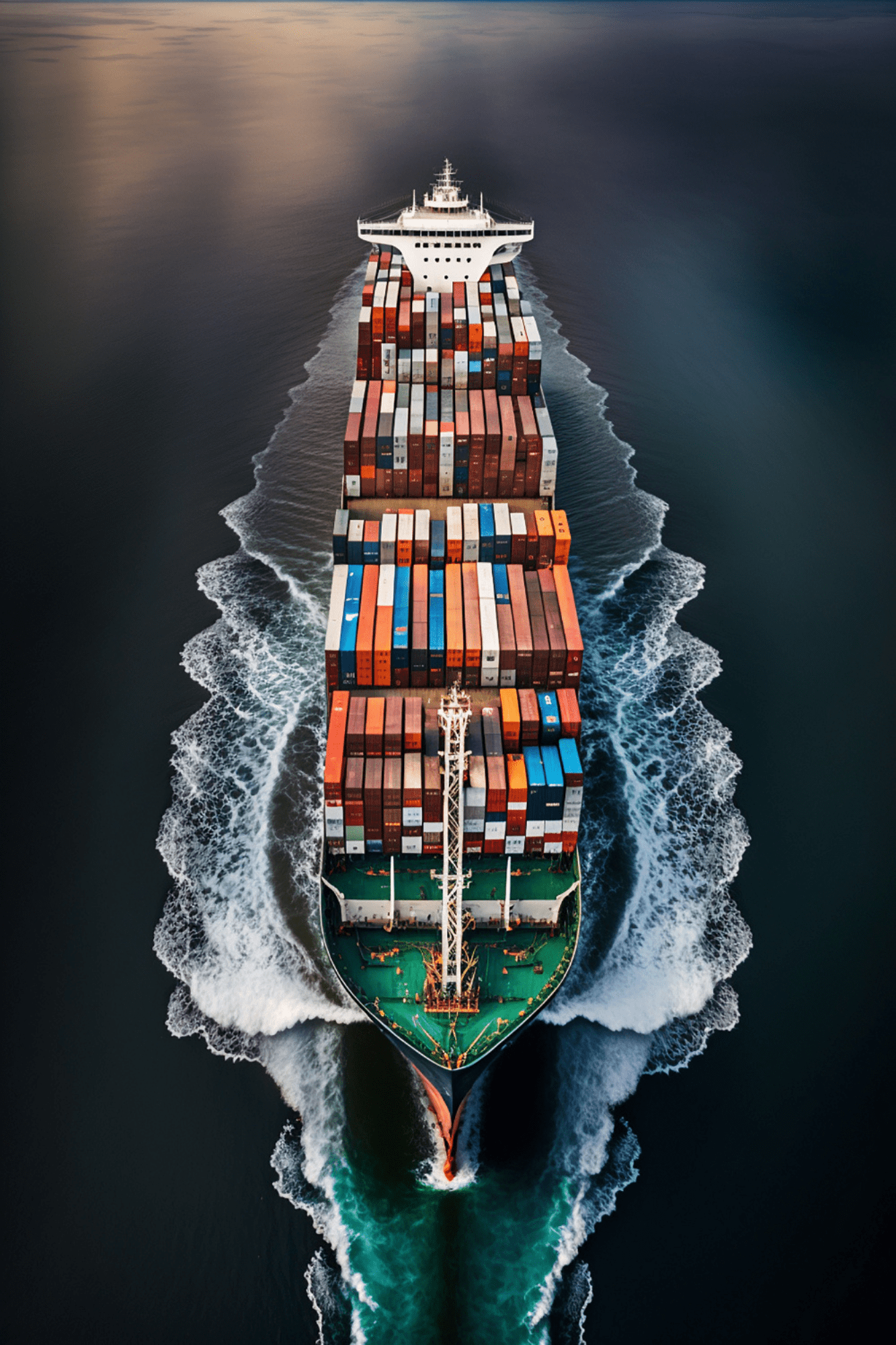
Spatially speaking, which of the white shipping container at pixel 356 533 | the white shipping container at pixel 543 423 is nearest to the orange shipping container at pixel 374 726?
the white shipping container at pixel 356 533

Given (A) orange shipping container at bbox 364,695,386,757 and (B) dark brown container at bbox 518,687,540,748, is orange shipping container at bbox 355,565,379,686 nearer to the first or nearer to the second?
(A) orange shipping container at bbox 364,695,386,757

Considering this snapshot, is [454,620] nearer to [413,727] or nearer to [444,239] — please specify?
[413,727]

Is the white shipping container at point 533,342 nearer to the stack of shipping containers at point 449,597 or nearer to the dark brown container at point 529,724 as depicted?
the stack of shipping containers at point 449,597

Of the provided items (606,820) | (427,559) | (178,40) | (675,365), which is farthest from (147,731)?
(178,40)

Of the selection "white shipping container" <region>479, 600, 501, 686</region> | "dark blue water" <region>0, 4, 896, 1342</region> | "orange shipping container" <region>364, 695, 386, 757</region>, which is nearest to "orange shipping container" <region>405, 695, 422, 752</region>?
"orange shipping container" <region>364, 695, 386, 757</region>

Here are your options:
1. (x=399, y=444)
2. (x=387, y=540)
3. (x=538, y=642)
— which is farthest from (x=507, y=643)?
(x=399, y=444)

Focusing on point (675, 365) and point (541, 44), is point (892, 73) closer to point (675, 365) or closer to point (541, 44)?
point (541, 44)
